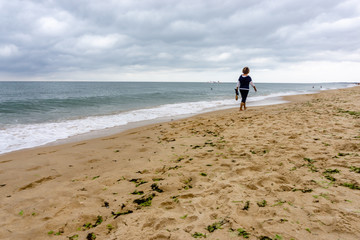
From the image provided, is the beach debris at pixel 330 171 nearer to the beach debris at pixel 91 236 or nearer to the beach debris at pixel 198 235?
the beach debris at pixel 198 235

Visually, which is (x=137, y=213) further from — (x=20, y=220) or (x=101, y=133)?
(x=101, y=133)

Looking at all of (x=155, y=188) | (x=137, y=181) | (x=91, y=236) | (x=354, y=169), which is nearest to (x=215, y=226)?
(x=155, y=188)

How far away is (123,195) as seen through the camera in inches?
118

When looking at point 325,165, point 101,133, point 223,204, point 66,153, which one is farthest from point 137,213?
point 101,133

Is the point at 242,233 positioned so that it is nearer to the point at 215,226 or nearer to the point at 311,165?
the point at 215,226

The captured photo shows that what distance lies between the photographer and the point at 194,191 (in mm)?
2883

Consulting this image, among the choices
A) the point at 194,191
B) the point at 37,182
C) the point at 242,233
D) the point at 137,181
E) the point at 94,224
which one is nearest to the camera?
the point at 242,233

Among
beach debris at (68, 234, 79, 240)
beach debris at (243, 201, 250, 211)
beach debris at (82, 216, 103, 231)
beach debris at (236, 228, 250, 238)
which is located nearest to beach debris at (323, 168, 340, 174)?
beach debris at (243, 201, 250, 211)

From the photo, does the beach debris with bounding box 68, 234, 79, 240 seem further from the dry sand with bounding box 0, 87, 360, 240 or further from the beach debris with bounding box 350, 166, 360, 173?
the beach debris with bounding box 350, 166, 360, 173

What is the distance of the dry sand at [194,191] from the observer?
2.11 m

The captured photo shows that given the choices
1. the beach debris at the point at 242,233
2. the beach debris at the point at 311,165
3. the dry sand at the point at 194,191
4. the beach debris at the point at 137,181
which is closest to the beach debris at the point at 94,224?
the dry sand at the point at 194,191

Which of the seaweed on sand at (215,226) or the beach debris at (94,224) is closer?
the seaweed on sand at (215,226)

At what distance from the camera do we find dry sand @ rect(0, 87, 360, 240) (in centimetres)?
211

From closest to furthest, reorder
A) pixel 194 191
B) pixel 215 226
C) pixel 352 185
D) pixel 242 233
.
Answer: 1. pixel 242 233
2. pixel 215 226
3. pixel 352 185
4. pixel 194 191
